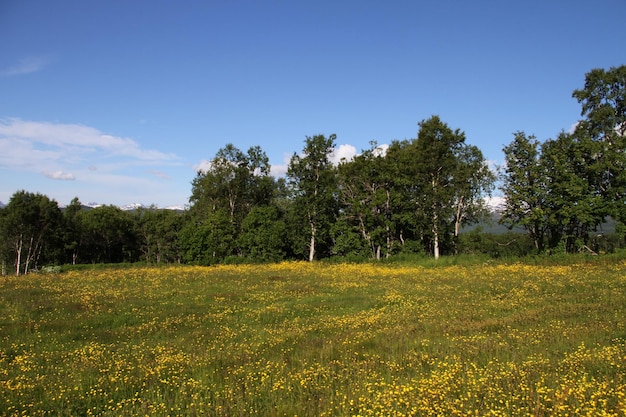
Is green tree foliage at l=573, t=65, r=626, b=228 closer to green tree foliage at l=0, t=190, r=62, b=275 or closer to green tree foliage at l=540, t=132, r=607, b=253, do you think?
green tree foliage at l=540, t=132, r=607, b=253

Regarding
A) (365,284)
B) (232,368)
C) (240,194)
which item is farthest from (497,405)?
(240,194)

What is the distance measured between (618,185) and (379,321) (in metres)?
33.9

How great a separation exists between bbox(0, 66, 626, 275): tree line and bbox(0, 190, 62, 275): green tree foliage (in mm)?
189

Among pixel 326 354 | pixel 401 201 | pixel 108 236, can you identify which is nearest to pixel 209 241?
pixel 401 201

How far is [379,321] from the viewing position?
1362cm

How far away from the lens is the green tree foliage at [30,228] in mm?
59312

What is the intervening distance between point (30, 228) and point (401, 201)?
192 feet

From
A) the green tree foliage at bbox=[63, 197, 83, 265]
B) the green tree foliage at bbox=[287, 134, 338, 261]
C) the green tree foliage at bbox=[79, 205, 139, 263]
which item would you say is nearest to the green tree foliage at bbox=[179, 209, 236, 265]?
the green tree foliage at bbox=[287, 134, 338, 261]

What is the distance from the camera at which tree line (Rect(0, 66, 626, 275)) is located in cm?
3712

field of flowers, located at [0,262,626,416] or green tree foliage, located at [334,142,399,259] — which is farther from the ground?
green tree foliage, located at [334,142,399,259]

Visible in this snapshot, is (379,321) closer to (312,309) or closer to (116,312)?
(312,309)

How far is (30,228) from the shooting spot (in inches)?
2408

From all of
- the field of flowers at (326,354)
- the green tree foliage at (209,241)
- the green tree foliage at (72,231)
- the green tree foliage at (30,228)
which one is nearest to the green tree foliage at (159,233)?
the green tree foliage at (72,231)

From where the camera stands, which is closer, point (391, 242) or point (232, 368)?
point (232, 368)
